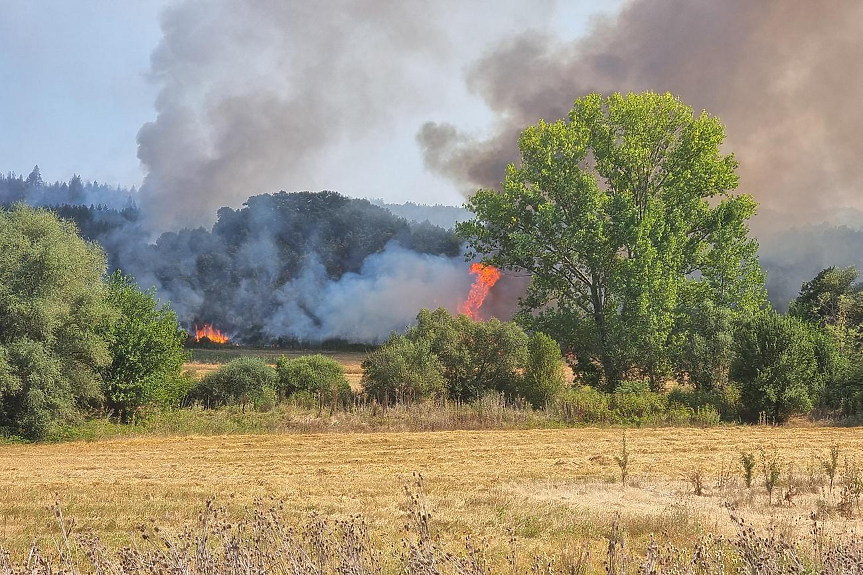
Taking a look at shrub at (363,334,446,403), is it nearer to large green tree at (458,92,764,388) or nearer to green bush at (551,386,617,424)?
green bush at (551,386,617,424)

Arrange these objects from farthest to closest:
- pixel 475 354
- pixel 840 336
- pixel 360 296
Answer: pixel 360 296 → pixel 840 336 → pixel 475 354

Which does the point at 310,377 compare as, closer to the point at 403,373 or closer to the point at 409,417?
the point at 403,373

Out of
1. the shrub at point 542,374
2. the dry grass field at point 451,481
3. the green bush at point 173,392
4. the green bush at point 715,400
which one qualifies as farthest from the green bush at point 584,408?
the green bush at point 173,392

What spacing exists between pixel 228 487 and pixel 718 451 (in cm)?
1382

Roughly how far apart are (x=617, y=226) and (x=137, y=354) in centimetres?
2462

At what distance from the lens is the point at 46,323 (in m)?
25.0

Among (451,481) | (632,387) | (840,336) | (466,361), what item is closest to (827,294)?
(840,336)

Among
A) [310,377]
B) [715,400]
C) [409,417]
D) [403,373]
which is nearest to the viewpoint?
[409,417]

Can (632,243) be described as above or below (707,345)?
above

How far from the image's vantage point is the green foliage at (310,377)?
106ft

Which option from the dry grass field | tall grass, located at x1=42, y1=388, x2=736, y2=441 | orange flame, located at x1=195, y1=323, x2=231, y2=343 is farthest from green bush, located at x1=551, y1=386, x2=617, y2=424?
orange flame, located at x1=195, y1=323, x2=231, y2=343

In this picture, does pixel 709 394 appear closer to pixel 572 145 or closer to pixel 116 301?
pixel 572 145

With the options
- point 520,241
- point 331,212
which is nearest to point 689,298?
point 520,241

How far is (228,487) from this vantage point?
→ 13539 millimetres
